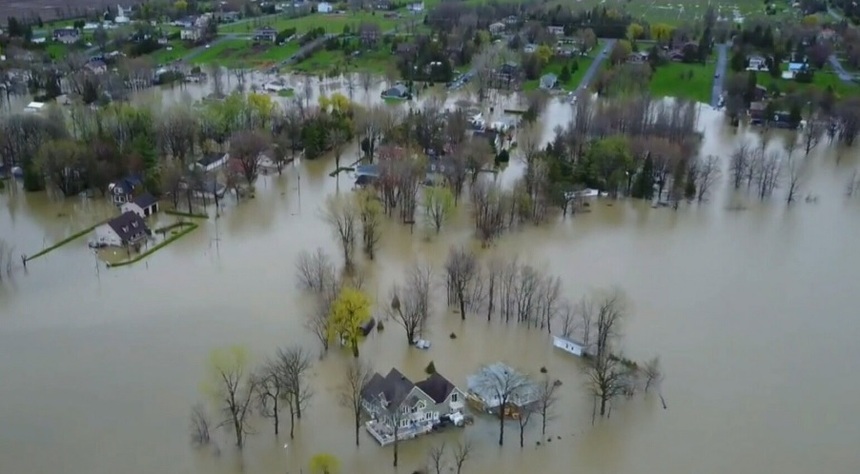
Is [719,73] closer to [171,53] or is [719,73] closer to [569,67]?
[569,67]

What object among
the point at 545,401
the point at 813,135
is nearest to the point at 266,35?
the point at 813,135

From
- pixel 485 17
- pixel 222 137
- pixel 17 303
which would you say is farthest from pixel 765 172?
pixel 485 17

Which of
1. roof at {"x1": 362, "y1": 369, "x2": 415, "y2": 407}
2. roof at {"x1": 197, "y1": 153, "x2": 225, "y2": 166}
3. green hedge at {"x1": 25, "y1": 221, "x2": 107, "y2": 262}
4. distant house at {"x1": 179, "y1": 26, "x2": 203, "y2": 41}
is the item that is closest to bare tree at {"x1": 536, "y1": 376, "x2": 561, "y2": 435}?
roof at {"x1": 362, "y1": 369, "x2": 415, "y2": 407}

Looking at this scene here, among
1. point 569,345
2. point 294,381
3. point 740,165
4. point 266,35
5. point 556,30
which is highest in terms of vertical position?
point 556,30

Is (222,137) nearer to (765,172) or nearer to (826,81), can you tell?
(765,172)

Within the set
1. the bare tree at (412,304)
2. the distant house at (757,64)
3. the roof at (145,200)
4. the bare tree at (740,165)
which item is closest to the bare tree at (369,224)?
the bare tree at (412,304)
